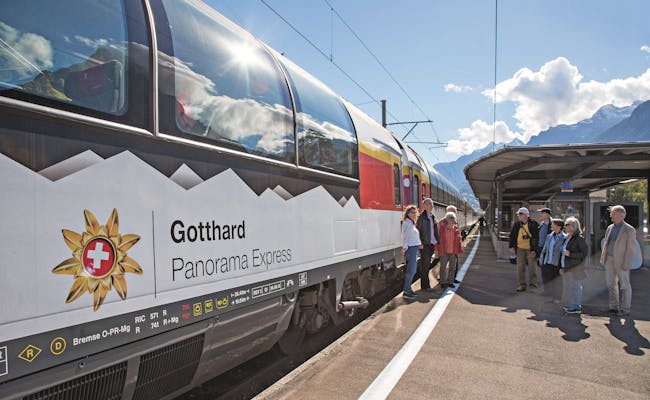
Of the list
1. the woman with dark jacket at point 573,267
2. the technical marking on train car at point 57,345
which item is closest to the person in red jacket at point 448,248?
the woman with dark jacket at point 573,267

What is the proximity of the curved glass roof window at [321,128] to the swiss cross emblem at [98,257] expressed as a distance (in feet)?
7.70

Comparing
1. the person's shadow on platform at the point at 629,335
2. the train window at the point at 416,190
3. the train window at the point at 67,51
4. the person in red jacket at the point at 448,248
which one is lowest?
the person's shadow on platform at the point at 629,335

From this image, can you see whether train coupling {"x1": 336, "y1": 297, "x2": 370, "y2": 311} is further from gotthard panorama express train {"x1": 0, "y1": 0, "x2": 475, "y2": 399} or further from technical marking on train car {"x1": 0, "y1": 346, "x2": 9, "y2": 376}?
technical marking on train car {"x1": 0, "y1": 346, "x2": 9, "y2": 376}

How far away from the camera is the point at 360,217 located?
6078 mm

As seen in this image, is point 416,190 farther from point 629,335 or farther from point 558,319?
point 629,335

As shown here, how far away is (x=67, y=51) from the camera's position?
91.9 inches

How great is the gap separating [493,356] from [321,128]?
10.1 feet

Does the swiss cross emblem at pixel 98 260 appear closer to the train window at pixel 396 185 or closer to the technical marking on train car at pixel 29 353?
the technical marking on train car at pixel 29 353

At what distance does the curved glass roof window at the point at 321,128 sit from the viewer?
15.2ft

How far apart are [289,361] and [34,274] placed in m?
3.61

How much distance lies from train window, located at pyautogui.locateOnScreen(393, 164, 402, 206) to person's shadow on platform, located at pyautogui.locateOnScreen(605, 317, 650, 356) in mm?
3673

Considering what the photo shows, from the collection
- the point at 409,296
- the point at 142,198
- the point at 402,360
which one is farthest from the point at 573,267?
the point at 142,198

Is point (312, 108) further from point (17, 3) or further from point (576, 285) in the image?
point (576, 285)

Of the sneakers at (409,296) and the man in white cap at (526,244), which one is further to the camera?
the man in white cap at (526,244)
